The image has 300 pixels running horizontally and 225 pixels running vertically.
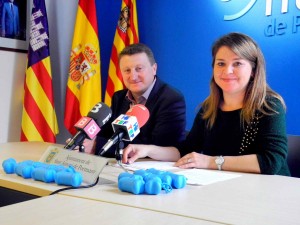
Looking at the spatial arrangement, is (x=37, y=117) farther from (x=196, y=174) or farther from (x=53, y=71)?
(x=196, y=174)

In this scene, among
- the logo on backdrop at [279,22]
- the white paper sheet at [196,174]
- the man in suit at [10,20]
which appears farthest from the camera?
the man in suit at [10,20]

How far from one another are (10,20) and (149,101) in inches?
60.0

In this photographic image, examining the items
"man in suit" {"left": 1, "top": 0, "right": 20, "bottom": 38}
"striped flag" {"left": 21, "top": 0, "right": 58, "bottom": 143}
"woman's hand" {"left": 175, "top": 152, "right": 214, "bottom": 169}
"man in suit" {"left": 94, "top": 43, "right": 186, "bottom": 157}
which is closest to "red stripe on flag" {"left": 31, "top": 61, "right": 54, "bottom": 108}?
"striped flag" {"left": 21, "top": 0, "right": 58, "bottom": 143}

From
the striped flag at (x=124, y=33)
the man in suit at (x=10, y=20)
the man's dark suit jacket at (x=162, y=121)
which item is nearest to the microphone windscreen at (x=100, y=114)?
the man's dark suit jacket at (x=162, y=121)

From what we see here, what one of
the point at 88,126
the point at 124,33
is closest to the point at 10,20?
the point at 124,33

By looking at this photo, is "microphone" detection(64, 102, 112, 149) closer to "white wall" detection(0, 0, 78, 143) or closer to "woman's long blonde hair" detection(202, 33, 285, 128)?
"woman's long blonde hair" detection(202, 33, 285, 128)

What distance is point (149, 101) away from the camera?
6.96ft

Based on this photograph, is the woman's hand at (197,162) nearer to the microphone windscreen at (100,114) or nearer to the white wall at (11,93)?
the microphone windscreen at (100,114)

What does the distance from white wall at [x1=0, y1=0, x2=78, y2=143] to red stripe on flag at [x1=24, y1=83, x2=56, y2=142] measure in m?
0.12

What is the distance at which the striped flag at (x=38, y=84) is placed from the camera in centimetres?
304

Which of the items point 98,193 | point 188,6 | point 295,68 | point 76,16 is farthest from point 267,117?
point 76,16

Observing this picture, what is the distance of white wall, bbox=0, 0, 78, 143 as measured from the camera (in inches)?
118

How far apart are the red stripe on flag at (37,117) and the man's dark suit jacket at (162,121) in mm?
1107

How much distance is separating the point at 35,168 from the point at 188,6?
218 cm
